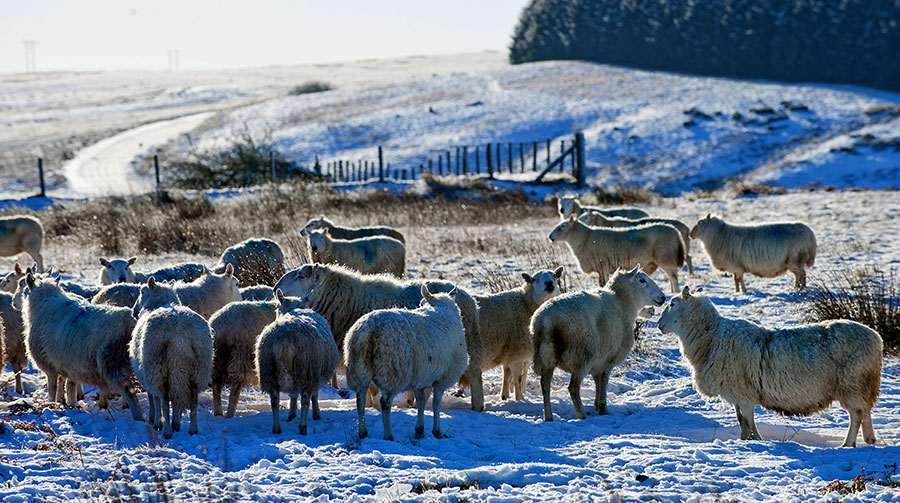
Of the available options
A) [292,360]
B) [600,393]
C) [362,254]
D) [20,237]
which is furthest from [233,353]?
[20,237]

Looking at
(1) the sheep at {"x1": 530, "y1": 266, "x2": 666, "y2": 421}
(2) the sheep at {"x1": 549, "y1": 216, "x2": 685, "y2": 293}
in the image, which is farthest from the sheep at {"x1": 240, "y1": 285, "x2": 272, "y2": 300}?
(2) the sheep at {"x1": 549, "y1": 216, "x2": 685, "y2": 293}

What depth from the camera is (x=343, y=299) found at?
31.7 feet

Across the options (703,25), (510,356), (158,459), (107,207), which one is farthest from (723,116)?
(158,459)

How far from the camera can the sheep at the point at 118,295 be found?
984 centimetres

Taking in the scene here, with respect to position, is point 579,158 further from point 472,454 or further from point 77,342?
point 472,454

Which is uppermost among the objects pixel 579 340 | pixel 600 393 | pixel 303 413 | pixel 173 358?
pixel 173 358

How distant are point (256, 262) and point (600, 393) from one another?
6172 mm

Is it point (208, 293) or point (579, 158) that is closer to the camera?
point (208, 293)

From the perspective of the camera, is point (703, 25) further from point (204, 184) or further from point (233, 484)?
point (233, 484)

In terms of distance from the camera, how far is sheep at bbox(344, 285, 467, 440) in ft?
24.1

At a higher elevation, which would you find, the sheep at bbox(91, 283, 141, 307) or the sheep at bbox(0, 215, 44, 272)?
the sheep at bbox(91, 283, 141, 307)

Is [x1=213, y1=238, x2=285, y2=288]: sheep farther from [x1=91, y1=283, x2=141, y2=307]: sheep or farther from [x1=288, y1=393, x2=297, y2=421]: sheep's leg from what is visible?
[x1=288, y1=393, x2=297, y2=421]: sheep's leg

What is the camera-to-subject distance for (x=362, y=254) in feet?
44.7

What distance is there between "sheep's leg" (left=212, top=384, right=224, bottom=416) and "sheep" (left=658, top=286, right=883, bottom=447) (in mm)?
4691
